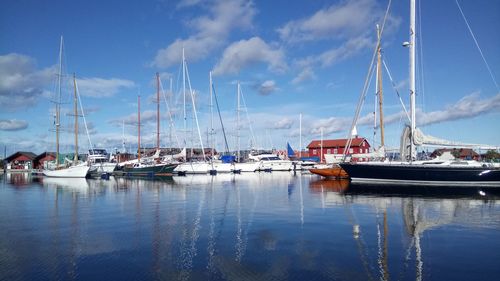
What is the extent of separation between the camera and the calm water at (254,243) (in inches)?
388

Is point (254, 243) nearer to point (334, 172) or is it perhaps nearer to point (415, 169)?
point (415, 169)

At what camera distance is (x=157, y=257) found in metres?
11.2

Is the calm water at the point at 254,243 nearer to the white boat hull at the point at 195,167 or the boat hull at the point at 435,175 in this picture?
the boat hull at the point at 435,175

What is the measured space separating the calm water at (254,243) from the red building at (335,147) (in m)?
84.5

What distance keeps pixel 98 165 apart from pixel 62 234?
58.4 meters

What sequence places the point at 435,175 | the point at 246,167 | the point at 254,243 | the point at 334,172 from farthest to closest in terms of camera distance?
the point at 246,167, the point at 334,172, the point at 435,175, the point at 254,243

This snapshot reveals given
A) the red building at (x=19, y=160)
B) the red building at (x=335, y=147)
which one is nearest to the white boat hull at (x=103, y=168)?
the red building at (x=335, y=147)

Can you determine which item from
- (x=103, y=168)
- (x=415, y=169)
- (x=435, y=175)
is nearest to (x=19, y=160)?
(x=103, y=168)

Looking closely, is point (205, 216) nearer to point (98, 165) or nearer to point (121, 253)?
point (121, 253)

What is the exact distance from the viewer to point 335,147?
374 ft

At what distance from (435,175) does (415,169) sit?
1.81m

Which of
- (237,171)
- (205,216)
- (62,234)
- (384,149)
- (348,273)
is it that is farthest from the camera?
(237,171)

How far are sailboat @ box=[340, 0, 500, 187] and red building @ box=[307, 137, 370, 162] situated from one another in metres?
63.2

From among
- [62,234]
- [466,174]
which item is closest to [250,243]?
[62,234]
